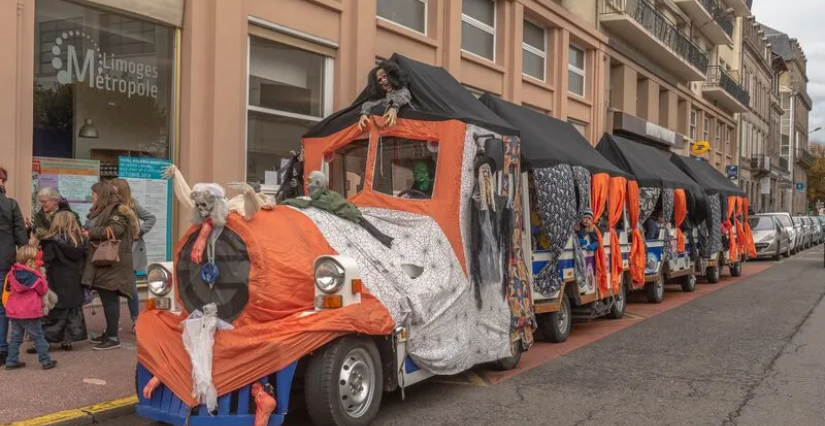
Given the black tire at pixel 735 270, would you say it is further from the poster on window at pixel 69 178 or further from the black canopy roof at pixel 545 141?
the poster on window at pixel 69 178

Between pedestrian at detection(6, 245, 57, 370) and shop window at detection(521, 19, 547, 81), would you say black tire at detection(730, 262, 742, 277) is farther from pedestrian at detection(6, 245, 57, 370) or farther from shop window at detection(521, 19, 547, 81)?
pedestrian at detection(6, 245, 57, 370)

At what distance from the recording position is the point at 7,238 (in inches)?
277

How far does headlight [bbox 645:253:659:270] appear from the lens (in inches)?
518

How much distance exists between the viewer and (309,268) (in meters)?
5.19

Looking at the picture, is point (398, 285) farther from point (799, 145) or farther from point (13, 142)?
point (799, 145)

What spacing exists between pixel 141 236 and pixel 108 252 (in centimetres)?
105

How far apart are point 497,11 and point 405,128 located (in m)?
12.0

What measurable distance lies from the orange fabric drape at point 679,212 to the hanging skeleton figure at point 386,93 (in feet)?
28.6

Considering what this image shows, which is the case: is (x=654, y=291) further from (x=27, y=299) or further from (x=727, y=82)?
(x=727, y=82)

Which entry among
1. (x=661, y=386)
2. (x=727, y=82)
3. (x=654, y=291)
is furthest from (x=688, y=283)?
(x=727, y=82)

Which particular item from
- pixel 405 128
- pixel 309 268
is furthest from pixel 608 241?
pixel 309 268

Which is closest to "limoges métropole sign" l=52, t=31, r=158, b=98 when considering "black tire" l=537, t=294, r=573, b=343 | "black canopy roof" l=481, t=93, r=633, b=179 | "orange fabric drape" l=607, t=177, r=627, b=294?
"black canopy roof" l=481, t=93, r=633, b=179

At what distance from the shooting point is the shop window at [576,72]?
72.7ft

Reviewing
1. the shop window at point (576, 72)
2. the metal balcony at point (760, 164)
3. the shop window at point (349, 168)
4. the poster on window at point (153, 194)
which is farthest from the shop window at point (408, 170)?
the metal balcony at point (760, 164)
